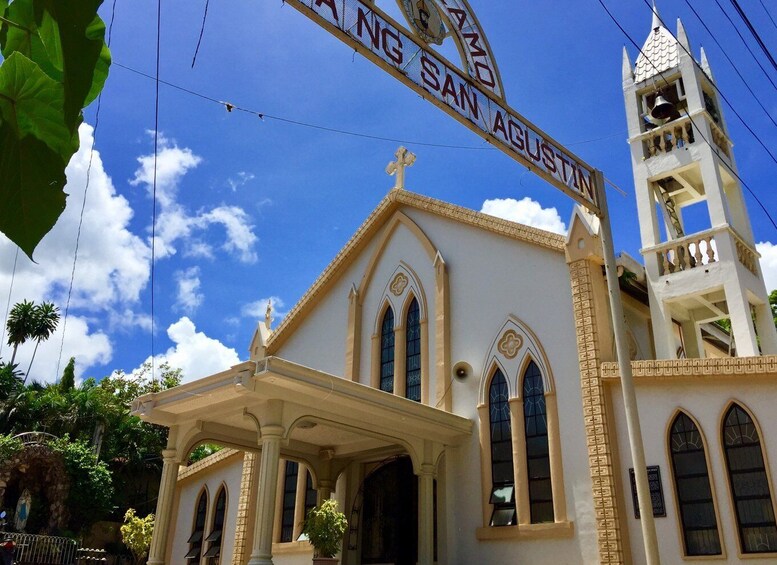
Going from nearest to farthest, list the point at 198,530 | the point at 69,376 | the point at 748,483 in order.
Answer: the point at 748,483 → the point at 198,530 → the point at 69,376

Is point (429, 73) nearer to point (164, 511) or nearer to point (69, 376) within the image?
point (164, 511)

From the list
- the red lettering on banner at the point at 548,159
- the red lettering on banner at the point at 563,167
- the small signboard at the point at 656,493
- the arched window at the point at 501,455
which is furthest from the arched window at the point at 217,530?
the red lettering on banner at the point at 548,159

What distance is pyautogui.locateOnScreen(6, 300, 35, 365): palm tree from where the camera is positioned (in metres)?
43.8

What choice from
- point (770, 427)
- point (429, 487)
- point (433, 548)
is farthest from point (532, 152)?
point (433, 548)

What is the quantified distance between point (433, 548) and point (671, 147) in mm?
9275

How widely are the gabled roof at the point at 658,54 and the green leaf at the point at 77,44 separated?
1568cm

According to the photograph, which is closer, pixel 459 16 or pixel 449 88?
pixel 449 88

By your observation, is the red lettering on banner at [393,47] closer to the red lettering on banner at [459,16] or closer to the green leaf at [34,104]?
the red lettering on banner at [459,16]

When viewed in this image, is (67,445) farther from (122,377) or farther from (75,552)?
(122,377)

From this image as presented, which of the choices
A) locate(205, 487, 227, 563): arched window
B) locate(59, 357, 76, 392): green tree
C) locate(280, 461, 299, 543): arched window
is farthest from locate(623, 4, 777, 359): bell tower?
locate(59, 357, 76, 392): green tree

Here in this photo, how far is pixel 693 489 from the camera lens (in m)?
11.2

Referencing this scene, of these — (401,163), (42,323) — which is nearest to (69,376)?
(42,323)

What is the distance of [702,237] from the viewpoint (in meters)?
13.2

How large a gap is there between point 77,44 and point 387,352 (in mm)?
15901
